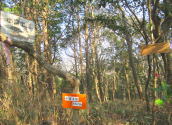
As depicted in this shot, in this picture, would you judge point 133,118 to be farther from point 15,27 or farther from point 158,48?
point 15,27

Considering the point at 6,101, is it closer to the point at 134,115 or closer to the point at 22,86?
the point at 22,86

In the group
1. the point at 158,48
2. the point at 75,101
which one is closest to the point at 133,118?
the point at 158,48

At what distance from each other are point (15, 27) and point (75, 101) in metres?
1.15

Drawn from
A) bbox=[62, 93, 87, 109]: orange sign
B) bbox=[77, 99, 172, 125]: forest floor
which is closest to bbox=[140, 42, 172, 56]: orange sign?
bbox=[77, 99, 172, 125]: forest floor

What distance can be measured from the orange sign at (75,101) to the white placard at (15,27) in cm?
88

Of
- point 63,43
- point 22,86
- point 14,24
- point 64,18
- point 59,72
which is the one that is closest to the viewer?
point 14,24

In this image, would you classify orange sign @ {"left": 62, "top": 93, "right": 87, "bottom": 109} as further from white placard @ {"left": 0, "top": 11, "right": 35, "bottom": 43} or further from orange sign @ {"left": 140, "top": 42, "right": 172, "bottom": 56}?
orange sign @ {"left": 140, "top": 42, "right": 172, "bottom": 56}

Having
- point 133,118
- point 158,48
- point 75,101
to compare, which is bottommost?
point 133,118

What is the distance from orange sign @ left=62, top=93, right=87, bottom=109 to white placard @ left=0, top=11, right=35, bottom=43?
0.88m

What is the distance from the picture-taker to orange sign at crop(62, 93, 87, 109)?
2430 mm

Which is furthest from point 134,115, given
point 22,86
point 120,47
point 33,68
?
point 120,47

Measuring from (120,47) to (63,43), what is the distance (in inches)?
282

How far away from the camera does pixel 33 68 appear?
6.35m

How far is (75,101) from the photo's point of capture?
2449mm
